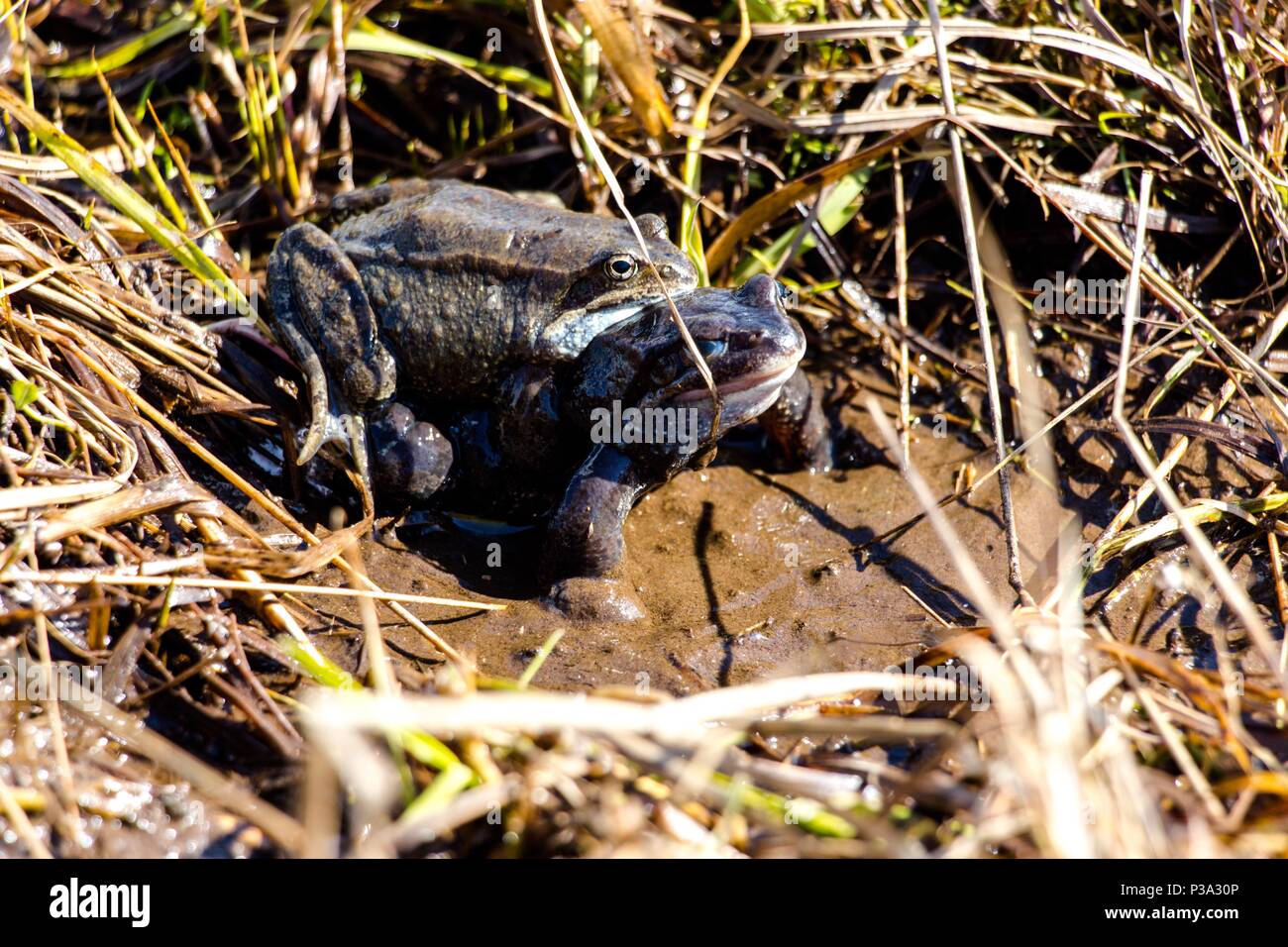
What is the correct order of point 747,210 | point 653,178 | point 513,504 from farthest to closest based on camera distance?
point 653,178
point 747,210
point 513,504

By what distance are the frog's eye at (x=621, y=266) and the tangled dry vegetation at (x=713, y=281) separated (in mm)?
564

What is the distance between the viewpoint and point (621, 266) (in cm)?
406

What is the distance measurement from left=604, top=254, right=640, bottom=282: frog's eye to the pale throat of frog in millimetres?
122

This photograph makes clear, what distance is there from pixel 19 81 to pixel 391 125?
199cm

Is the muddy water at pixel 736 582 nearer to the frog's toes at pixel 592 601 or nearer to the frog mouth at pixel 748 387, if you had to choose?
the frog's toes at pixel 592 601

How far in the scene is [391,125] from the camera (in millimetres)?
5531

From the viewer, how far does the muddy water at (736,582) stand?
379cm

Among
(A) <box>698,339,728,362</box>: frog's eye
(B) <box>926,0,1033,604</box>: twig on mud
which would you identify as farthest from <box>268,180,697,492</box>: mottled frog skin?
(B) <box>926,0,1033,604</box>: twig on mud

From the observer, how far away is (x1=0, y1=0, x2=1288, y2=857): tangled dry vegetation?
258 cm

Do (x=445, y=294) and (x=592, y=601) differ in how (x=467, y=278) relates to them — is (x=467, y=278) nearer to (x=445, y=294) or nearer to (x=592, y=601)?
(x=445, y=294)

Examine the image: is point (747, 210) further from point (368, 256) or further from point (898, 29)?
point (368, 256)

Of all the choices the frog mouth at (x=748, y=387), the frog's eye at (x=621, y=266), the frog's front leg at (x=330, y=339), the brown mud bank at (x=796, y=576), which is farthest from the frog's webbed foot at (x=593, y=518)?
the frog's front leg at (x=330, y=339)

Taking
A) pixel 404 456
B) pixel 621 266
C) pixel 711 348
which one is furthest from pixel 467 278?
pixel 711 348
